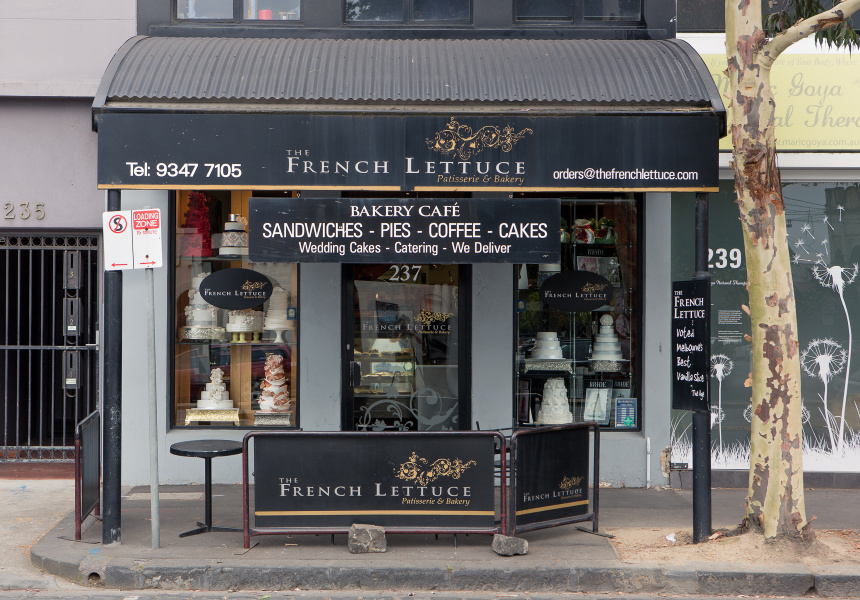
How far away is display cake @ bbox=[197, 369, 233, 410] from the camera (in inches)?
352

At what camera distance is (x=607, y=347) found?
9.07 meters

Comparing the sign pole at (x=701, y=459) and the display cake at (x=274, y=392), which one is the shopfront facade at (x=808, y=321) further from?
the display cake at (x=274, y=392)

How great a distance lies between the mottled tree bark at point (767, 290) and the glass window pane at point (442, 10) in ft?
11.0

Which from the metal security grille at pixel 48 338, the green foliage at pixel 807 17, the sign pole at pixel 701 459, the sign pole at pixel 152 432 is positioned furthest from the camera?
the metal security grille at pixel 48 338

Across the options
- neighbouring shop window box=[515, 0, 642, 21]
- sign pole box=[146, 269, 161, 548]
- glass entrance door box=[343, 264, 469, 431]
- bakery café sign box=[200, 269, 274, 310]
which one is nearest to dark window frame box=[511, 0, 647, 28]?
neighbouring shop window box=[515, 0, 642, 21]

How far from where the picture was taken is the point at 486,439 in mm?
6383

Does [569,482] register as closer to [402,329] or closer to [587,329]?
[587,329]

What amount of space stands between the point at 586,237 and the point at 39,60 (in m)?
6.50

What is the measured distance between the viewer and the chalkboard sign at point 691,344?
6465 mm

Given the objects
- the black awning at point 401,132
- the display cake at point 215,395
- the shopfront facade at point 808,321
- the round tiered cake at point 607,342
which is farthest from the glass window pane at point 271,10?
the round tiered cake at point 607,342

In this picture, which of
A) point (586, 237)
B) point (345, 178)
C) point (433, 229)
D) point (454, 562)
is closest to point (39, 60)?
point (345, 178)

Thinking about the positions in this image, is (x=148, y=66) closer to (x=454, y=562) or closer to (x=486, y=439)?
(x=486, y=439)

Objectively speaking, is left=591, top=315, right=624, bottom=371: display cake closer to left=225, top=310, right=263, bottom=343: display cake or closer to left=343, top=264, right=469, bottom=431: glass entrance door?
left=343, top=264, right=469, bottom=431: glass entrance door

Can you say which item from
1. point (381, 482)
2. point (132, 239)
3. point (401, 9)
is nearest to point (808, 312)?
point (381, 482)
